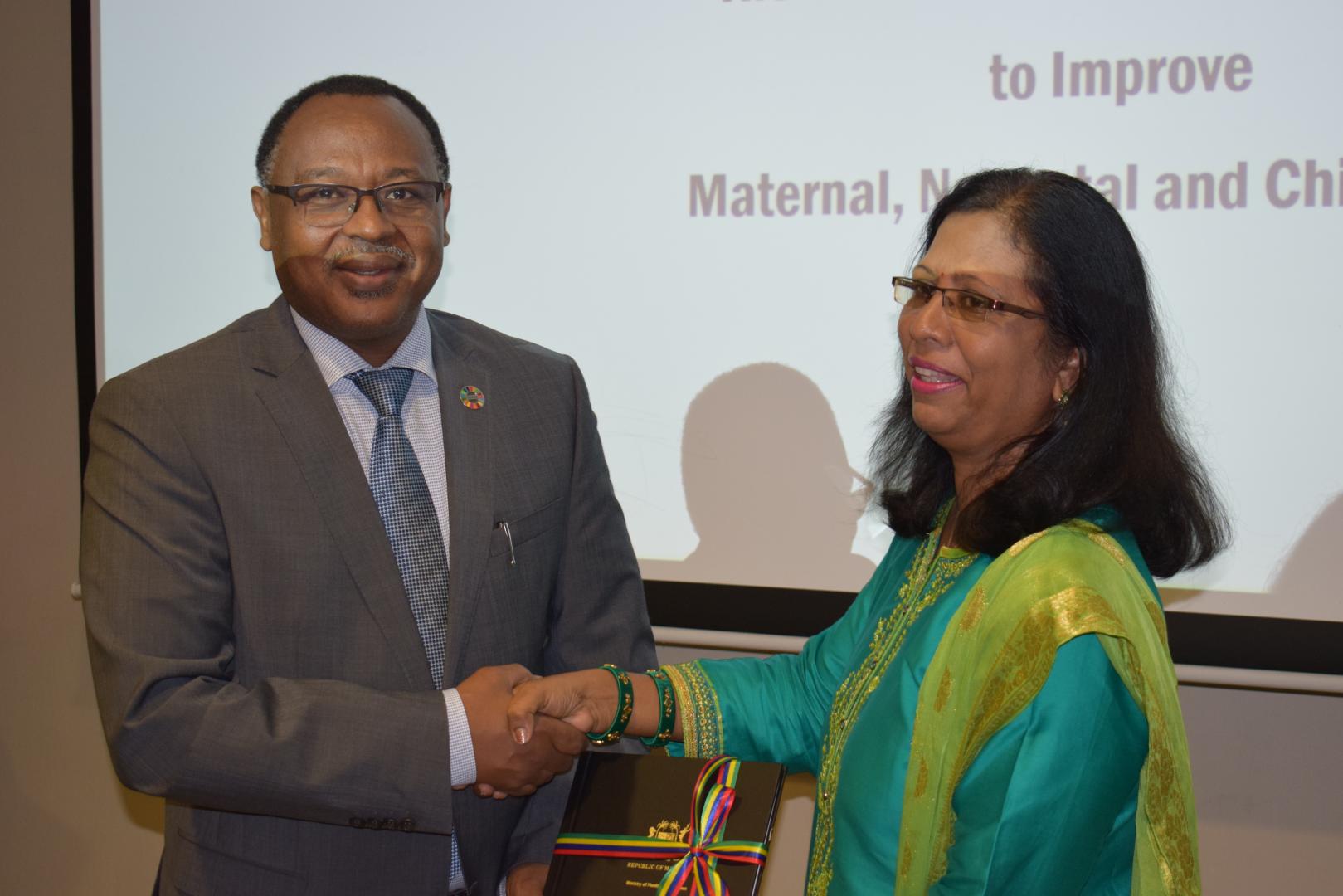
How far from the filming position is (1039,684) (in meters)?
1.37

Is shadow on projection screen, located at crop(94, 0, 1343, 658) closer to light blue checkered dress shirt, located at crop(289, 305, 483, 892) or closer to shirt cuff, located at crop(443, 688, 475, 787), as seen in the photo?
light blue checkered dress shirt, located at crop(289, 305, 483, 892)

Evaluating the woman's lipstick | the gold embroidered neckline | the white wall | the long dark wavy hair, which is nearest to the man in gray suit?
the gold embroidered neckline

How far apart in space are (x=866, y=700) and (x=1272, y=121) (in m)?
1.85

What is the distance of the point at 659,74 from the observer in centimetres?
312

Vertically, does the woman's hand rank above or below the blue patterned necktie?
below

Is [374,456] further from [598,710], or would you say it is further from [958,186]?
[958,186]

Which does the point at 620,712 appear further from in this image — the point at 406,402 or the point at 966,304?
the point at 966,304

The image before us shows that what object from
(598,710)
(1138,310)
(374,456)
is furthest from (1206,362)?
(374,456)

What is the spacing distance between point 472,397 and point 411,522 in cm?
27

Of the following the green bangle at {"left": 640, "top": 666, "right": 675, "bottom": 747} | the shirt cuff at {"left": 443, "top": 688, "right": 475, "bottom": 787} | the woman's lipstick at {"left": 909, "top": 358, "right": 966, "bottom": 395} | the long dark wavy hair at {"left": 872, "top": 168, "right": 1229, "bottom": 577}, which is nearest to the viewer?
the long dark wavy hair at {"left": 872, "top": 168, "right": 1229, "bottom": 577}

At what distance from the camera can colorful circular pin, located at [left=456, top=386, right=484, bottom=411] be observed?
2.04 metres

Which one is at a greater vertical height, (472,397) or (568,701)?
(472,397)

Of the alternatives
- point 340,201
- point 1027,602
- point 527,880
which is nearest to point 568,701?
point 527,880

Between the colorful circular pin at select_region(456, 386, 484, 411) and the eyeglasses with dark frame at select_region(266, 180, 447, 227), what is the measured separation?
30 cm
